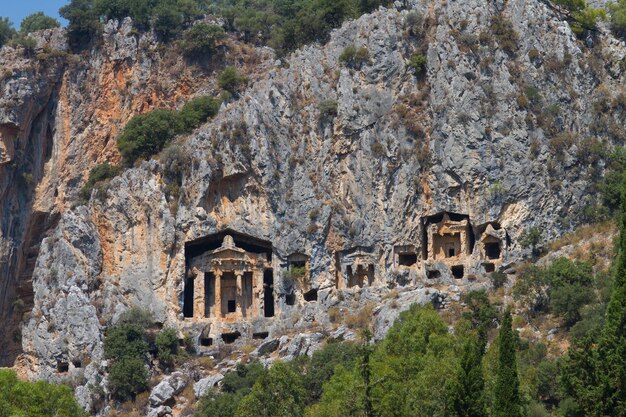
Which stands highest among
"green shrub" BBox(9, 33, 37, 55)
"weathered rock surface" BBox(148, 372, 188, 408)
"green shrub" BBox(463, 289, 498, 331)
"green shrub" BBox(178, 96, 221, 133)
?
"green shrub" BBox(9, 33, 37, 55)

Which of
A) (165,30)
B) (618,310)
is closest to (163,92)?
(165,30)

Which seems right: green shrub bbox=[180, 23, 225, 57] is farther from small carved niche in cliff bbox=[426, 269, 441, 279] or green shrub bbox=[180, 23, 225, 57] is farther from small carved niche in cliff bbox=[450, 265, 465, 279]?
small carved niche in cliff bbox=[450, 265, 465, 279]

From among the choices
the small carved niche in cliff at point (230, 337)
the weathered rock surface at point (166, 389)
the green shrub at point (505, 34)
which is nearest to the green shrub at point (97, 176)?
the small carved niche in cliff at point (230, 337)

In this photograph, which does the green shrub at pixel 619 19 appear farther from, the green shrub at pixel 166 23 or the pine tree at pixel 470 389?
the pine tree at pixel 470 389

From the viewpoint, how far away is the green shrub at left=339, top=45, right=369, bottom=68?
3573 inches

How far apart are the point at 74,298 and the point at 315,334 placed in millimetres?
14641

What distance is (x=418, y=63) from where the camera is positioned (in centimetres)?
8944

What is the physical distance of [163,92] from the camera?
3927 inches

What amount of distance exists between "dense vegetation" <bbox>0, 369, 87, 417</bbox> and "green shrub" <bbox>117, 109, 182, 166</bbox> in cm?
2826

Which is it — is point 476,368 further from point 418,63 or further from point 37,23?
point 37,23

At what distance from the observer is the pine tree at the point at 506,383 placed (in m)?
57.8

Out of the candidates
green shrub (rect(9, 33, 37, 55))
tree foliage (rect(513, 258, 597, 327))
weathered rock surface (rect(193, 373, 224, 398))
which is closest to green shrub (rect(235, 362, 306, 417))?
weathered rock surface (rect(193, 373, 224, 398))

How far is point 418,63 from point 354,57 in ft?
13.3

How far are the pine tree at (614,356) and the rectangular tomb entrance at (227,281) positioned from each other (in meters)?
32.7
